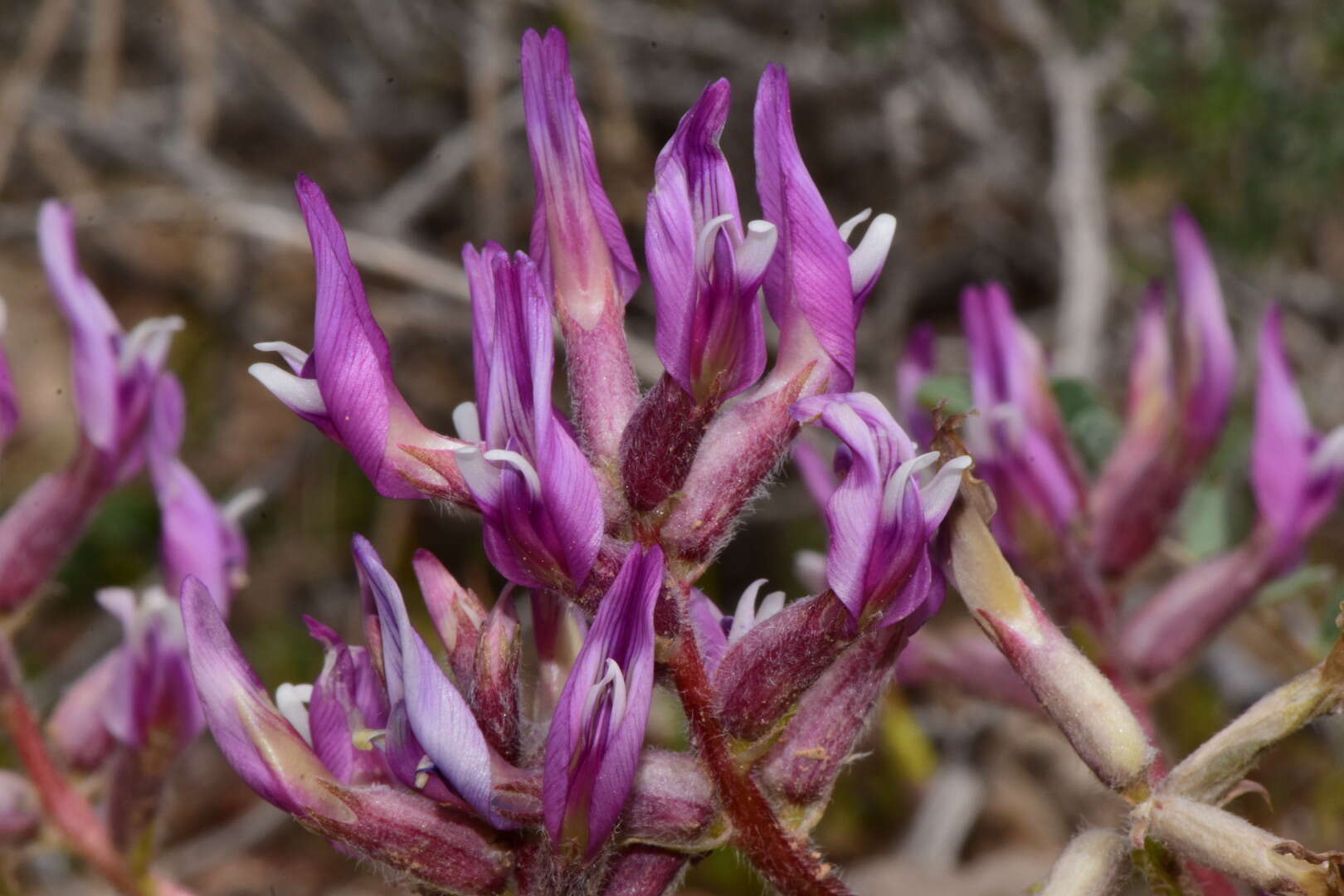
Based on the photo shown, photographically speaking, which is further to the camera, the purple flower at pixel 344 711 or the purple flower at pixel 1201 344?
the purple flower at pixel 1201 344

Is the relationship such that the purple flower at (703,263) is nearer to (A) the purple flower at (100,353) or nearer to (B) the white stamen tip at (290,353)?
(B) the white stamen tip at (290,353)

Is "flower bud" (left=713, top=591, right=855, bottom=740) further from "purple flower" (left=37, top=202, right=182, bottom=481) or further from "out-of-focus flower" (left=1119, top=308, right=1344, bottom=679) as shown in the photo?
"out-of-focus flower" (left=1119, top=308, right=1344, bottom=679)

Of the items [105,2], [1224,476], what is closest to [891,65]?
[1224,476]

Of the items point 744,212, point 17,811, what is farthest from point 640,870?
point 744,212

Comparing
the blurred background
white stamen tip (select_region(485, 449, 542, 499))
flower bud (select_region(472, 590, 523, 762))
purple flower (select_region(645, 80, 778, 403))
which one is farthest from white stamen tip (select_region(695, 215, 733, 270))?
the blurred background

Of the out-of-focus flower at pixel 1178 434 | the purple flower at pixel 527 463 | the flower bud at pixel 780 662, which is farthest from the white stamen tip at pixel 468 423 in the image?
the out-of-focus flower at pixel 1178 434

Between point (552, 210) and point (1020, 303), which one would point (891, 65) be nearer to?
point (1020, 303)
